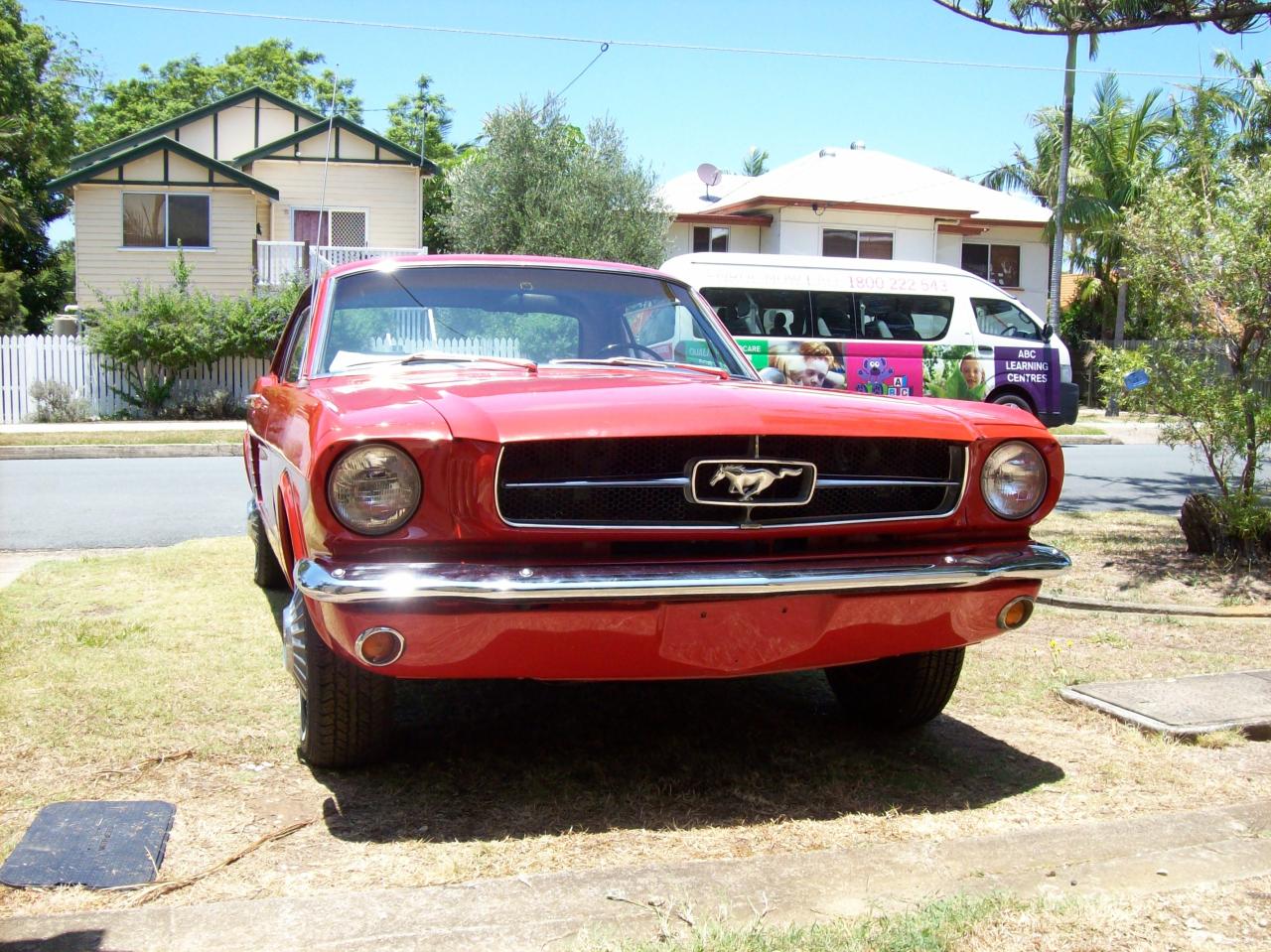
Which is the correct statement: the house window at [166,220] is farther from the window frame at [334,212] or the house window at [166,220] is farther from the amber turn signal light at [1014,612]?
the amber turn signal light at [1014,612]

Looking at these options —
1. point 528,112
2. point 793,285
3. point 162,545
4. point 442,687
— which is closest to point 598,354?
point 442,687

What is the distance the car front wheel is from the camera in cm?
336

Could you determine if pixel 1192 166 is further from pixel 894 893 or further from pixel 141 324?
pixel 141 324

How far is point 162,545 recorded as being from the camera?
7.88 metres

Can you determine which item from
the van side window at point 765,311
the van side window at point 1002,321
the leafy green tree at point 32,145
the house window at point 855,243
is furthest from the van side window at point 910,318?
the leafy green tree at point 32,145

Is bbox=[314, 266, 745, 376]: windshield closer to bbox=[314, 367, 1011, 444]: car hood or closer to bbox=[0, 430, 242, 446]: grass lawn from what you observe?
bbox=[314, 367, 1011, 444]: car hood

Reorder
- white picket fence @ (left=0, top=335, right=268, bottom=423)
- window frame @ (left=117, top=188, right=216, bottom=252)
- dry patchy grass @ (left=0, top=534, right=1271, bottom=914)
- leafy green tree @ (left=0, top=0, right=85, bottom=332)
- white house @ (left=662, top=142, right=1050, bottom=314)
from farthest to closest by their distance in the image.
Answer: leafy green tree @ (left=0, top=0, right=85, bottom=332)
white house @ (left=662, top=142, right=1050, bottom=314)
window frame @ (left=117, top=188, right=216, bottom=252)
white picket fence @ (left=0, top=335, right=268, bottom=423)
dry patchy grass @ (left=0, top=534, right=1271, bottom=914)

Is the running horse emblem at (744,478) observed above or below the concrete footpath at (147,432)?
above

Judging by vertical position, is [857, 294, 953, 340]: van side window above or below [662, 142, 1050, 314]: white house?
below

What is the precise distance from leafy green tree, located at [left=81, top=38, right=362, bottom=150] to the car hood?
45.1 meters

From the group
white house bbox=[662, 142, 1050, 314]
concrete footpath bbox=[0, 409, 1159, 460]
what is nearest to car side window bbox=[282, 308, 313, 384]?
concrete footpath bbox=[0, 409, 1159, 460]

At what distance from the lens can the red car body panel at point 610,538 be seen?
3.04 meters

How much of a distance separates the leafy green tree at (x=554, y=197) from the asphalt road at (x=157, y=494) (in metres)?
11.1

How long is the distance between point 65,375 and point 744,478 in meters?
20.7
